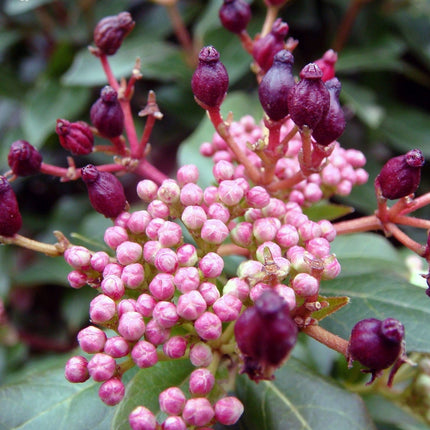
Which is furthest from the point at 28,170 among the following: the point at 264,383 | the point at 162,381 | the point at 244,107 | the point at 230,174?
the point at 244,107

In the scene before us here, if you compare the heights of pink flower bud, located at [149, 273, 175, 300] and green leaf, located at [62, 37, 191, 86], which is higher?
green leaf, located at [62, 37, 191, 86]

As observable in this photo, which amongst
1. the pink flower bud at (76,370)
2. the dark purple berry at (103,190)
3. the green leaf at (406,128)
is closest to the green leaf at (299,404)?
the pink flower bud at (76,370)

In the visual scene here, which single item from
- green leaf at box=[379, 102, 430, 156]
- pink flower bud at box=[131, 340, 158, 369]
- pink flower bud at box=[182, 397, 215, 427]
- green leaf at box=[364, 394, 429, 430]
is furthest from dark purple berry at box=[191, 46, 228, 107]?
green leaf at box=[379, 102, 430, 156]

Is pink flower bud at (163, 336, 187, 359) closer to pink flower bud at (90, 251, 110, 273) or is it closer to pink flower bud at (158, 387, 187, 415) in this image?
pink flower bud at (158, 387, 187, 415)

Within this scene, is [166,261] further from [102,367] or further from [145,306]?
[102,367]

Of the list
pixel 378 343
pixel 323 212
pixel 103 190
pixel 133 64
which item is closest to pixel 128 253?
pixel 103 190

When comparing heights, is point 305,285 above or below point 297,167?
below

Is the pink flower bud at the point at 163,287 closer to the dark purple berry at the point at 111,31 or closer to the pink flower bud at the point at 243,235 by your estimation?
the pink flower bud at the point at 243,235
